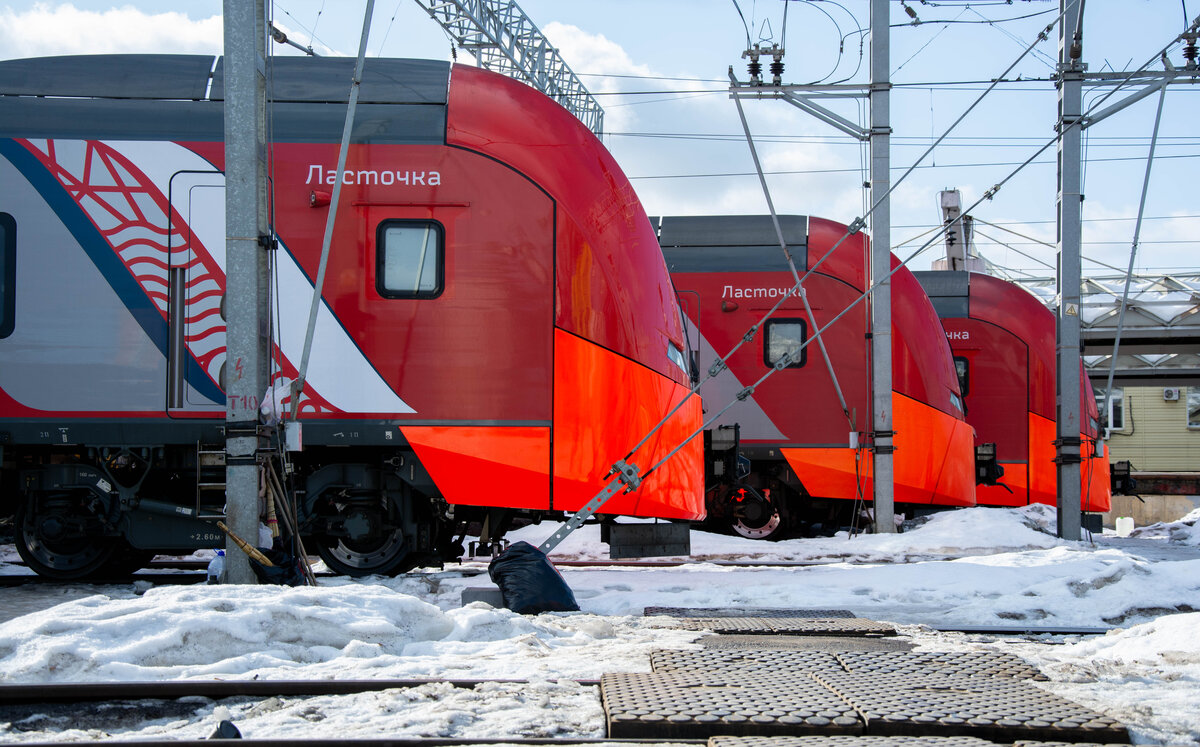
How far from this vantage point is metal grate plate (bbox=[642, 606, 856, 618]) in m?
7.54

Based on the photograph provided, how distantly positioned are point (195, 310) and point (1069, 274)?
999 cm

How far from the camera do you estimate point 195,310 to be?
8.36 m

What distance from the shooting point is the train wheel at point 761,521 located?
46.2 feet

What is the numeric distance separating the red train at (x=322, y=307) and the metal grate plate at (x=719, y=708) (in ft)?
12.4

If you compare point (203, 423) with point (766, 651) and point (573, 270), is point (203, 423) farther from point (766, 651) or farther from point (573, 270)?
point (766, 651)

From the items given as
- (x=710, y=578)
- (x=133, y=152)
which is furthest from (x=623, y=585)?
(x=133, y=152)

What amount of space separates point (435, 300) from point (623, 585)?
267cm

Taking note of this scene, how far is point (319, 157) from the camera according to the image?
8.52 m

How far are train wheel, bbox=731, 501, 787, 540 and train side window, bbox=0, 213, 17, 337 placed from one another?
869cm

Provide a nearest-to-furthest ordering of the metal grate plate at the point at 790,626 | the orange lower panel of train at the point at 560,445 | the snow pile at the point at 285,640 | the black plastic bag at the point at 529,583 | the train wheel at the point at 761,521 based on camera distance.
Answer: the snow pile at the point at 285,640, the metal grate plate at the point at 790,626, the black plastic bag at the point at 529,583, the orange lower panel of train at the point at 560,445, the train wheel at the point at 761,521

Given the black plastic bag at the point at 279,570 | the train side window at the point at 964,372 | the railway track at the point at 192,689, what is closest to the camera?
the railway track at the point at 192,689

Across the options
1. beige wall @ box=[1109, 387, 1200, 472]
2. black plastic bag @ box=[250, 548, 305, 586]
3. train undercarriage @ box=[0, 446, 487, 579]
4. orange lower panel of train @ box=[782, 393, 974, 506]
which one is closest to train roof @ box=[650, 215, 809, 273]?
orange lower panel of train @ box=[782, 393, 974, 506]

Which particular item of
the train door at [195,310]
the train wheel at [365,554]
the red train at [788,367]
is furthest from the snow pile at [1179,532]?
the train door at [195,310]

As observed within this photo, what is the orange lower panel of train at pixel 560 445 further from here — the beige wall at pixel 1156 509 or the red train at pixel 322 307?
the beige wall at pixel 1156 509
